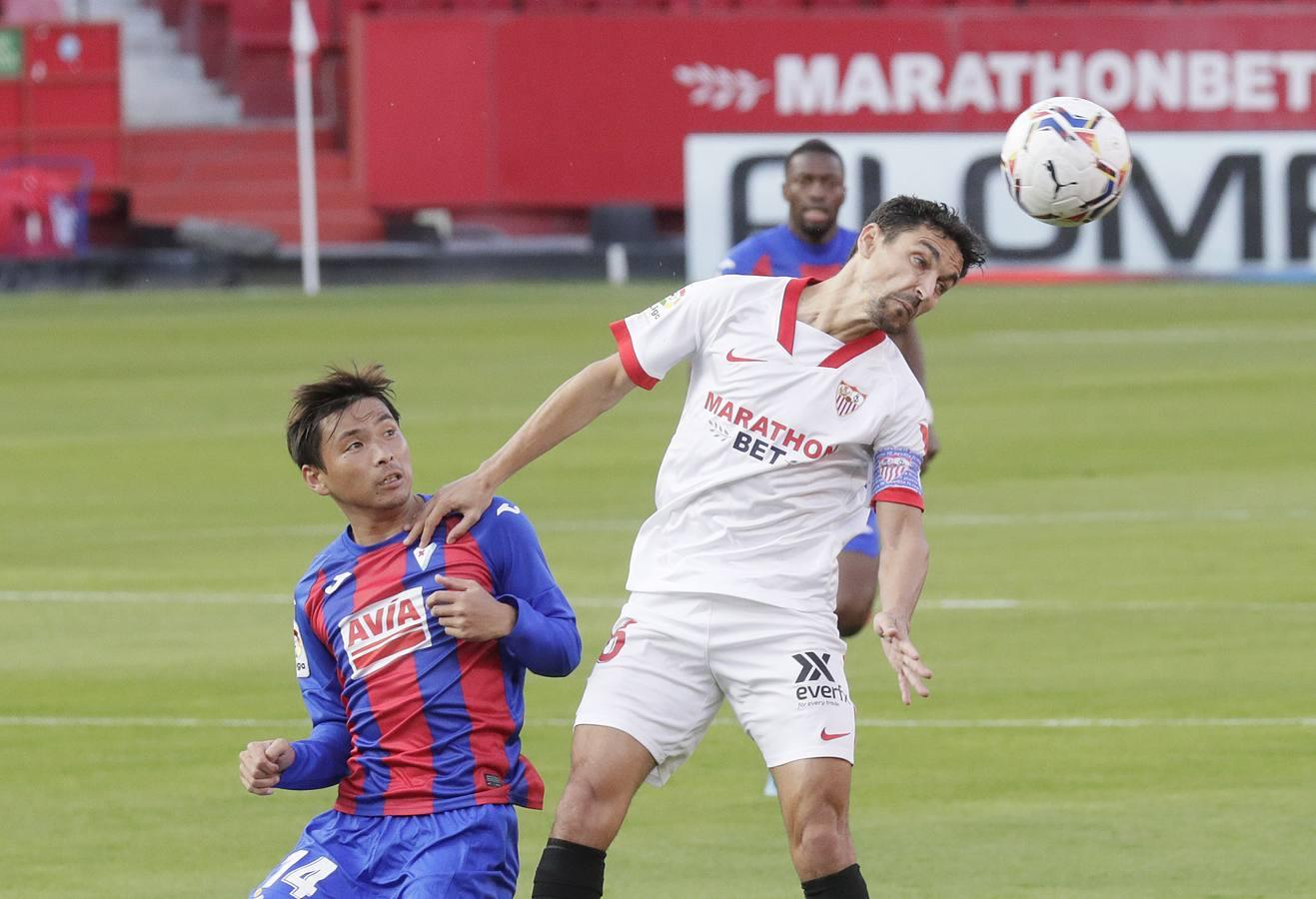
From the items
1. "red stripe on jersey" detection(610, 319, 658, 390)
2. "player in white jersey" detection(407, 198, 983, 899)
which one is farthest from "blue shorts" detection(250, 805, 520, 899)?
"red stripe on jersey" detection(610, 319, 658, 390)

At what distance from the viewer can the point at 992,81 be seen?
96.1ft

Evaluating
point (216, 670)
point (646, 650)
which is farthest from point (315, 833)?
point (216, 670)

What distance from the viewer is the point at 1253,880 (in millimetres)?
7074

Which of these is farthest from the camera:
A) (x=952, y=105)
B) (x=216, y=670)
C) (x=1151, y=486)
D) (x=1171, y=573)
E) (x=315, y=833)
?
(x=952, y=105)

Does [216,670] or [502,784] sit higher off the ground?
[502,784]

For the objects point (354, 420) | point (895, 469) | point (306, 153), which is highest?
point (306, 153)

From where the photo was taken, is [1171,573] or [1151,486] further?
[1151,486]

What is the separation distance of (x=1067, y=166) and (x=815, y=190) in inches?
62.3

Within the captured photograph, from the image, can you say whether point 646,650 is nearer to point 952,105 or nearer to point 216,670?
point 216,670

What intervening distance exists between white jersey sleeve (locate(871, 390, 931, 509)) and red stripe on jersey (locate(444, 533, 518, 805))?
0.95m

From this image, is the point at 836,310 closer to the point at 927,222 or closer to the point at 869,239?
the point at 869,239

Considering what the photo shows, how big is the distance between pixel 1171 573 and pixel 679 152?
1807 centimetres

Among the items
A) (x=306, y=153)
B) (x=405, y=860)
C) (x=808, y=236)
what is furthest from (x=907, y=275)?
(x=306, y=153)

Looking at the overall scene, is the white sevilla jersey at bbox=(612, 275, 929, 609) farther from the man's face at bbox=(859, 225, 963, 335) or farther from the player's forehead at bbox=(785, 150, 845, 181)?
the player's forehead at bbox=(785, 150, 845, 181)
